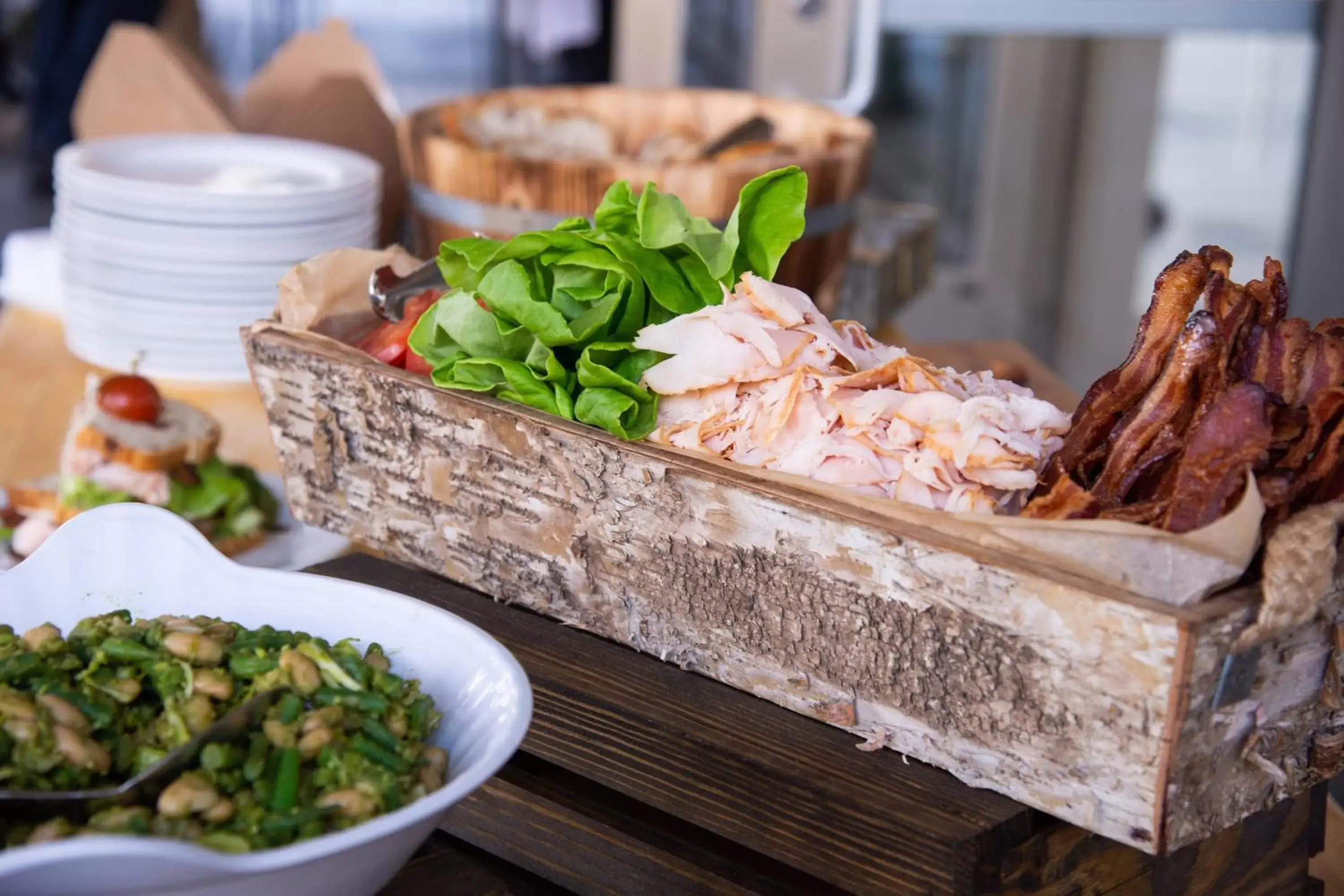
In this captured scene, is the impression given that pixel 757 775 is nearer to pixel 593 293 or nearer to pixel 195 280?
pixel 593 293

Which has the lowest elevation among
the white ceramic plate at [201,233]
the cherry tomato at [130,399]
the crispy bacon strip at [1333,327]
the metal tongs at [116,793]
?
the cherry tomato at [130,399]

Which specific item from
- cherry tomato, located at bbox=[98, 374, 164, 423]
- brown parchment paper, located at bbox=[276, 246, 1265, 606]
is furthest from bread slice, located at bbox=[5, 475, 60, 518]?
brown parchment paper, located at bbox=[276, 246, 1265, 606]

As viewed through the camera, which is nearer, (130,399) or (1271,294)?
(1271,294)

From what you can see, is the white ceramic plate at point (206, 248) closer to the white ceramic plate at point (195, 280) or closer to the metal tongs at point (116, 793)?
the white ceramic plate at point (195, 280)

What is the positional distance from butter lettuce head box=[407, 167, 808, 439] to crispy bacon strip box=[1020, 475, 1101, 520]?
0.31 m

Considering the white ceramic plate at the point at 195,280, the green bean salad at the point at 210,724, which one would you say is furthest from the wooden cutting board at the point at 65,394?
the green bean salad at the point at 210,724

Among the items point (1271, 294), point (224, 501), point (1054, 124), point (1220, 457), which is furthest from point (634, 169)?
point (1054, 124)

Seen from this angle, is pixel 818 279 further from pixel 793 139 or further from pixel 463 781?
pixel 463 781

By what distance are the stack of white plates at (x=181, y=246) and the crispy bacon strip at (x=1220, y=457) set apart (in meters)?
1.44

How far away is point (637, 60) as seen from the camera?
139 inches

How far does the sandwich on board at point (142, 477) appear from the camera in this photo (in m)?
1.63

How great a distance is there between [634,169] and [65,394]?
102cm

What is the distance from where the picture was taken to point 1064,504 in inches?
36.3

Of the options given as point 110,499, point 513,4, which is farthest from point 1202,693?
point 513,4
